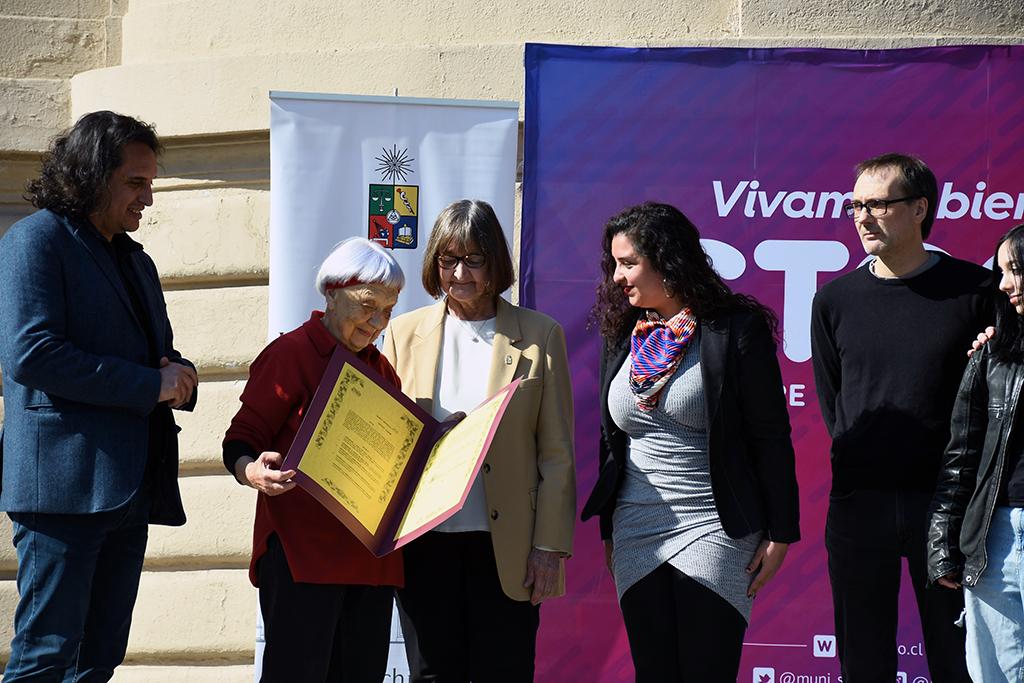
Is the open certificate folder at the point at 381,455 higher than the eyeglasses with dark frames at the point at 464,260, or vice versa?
the eyeglasses with dark frames at the point at 464,260

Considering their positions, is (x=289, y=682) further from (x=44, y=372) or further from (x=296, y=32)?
(x=296, y=32)

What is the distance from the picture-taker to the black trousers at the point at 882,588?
360 centimetres

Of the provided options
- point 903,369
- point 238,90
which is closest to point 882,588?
point 903,369

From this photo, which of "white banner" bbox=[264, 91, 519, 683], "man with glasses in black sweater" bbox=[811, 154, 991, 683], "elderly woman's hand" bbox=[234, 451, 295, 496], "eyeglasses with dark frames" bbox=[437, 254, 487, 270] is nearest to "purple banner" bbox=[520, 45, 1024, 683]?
"white banner" bbox=[264, 91, 519, 683]

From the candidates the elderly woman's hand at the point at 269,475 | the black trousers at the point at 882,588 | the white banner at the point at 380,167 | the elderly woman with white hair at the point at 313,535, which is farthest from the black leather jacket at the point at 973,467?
the white banner at the point at 380,167

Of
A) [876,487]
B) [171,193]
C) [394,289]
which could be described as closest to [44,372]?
[394,289]

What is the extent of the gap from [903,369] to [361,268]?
5.29 ft

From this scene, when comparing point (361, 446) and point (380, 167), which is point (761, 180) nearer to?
point (380, 167)

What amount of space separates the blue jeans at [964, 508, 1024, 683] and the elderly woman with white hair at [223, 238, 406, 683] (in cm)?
157

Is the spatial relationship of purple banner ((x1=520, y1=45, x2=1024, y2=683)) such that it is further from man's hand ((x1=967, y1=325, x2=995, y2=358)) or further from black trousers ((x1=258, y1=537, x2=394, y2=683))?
black trousers ((x1=258, y1=537, x2=394, y2=683))

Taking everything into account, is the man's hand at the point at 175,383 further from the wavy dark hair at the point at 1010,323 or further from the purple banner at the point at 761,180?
the wavy dark hair at the point at 1010,323

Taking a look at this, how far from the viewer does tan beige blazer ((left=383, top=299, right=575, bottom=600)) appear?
348 centimetres

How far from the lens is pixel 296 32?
5734 millimetres

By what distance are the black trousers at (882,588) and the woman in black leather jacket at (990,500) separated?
4.6 inches
